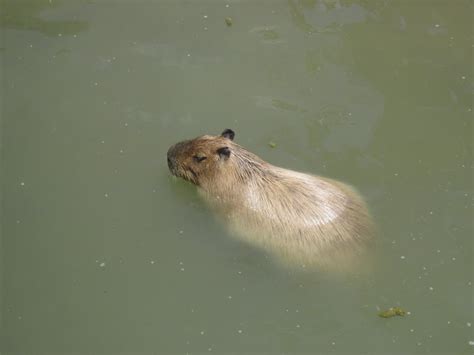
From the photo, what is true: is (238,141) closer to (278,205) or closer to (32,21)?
(278,205)

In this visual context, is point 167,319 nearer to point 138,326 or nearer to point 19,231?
point 138,326

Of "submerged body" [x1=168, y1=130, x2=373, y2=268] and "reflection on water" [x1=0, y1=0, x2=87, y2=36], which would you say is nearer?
"submerged body" [x1=168, y1=130, x2=373, y2=268]

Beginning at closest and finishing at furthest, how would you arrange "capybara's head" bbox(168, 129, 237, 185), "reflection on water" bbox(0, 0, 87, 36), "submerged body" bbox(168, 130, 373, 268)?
"submerged body" bbox(168, 130, 373, 268) < "capybara's head" bbox(168, 129, 237, 185) < "reflection on water" bbox(0, 0, 87, 36)

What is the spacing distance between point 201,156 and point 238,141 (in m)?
0.89

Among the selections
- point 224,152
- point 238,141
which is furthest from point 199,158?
point 238,141

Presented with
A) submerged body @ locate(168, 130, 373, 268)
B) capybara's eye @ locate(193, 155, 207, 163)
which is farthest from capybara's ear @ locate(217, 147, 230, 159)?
capybara's eye @ locate(193, 155, 207, 163)

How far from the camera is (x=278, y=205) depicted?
477cm

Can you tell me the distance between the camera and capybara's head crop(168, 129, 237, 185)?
16.0ft

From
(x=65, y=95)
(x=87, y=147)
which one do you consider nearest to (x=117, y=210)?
(x=87, y=147)

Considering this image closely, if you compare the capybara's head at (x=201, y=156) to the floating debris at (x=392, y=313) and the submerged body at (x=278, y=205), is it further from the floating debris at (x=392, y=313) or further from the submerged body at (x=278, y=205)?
the floating debris at (x=392, y=313)

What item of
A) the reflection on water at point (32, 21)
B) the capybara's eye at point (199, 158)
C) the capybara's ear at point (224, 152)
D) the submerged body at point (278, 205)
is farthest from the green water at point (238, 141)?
the capybara's ear at point (224, 152)

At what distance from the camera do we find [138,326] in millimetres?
4867

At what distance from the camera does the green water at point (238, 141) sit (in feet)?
16.0

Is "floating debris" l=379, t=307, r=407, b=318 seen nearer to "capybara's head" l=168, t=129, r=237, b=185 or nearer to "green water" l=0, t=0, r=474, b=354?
"green water" l=0, t=0, r=474, b=354
